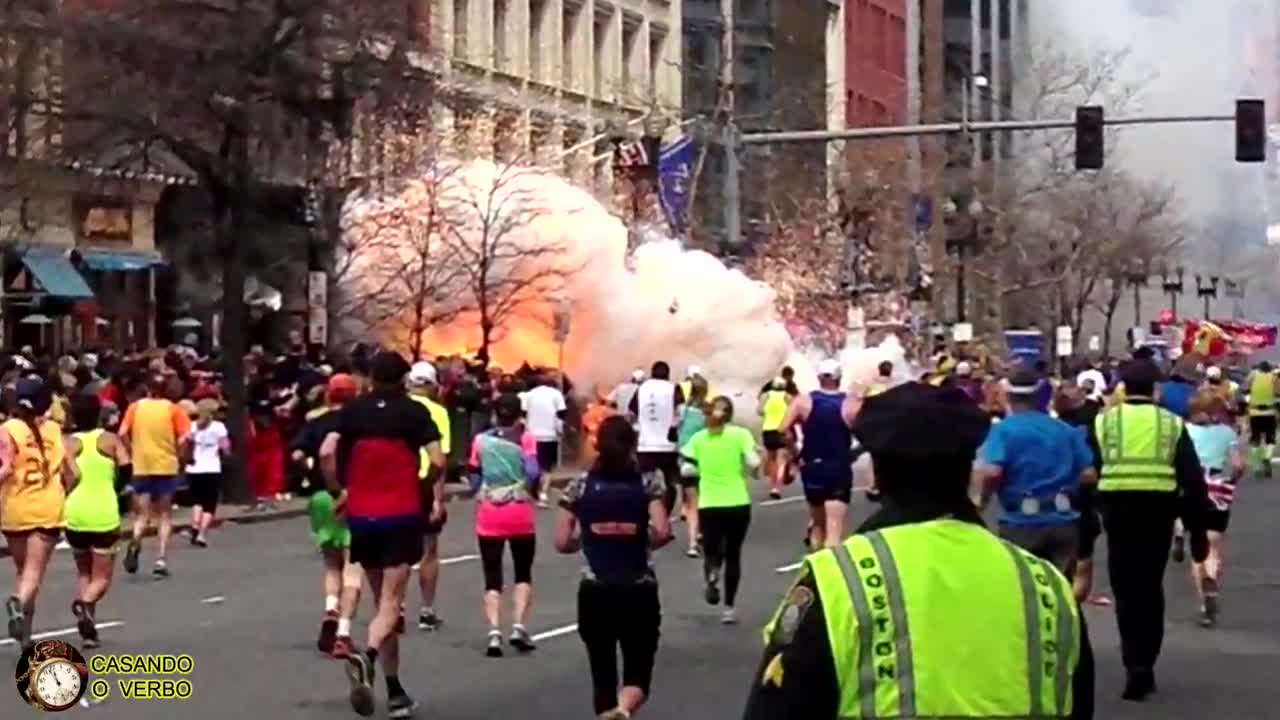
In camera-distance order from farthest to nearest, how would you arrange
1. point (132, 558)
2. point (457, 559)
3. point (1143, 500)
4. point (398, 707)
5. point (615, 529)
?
point (457, 559), point (132, 558), point (1143, 500), point (398, 707), point (615, 529)

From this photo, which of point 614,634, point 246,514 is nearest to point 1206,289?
point 246,514

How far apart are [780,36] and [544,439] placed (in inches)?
1886

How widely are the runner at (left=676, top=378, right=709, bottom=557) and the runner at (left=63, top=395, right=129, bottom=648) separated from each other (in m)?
6.44

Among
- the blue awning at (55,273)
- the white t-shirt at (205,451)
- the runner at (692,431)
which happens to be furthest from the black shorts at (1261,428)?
the white t-shirt at (205,451)

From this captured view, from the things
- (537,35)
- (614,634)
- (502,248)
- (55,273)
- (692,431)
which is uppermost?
(537,35)

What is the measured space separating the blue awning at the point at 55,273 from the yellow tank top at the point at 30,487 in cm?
2705

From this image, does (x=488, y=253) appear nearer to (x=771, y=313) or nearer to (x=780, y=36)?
(x=771, y=313)

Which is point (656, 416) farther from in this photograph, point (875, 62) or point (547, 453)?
point (875, 62)

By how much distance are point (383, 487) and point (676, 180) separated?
116 feet

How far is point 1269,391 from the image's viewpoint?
132ft

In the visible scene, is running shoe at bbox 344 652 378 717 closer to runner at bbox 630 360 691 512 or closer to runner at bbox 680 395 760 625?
runner at bbox 680 395 760 625

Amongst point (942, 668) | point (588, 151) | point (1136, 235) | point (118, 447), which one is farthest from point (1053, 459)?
point (1136, 235)

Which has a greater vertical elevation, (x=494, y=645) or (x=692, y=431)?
(x=692, y=431)

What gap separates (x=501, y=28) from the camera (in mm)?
60969
